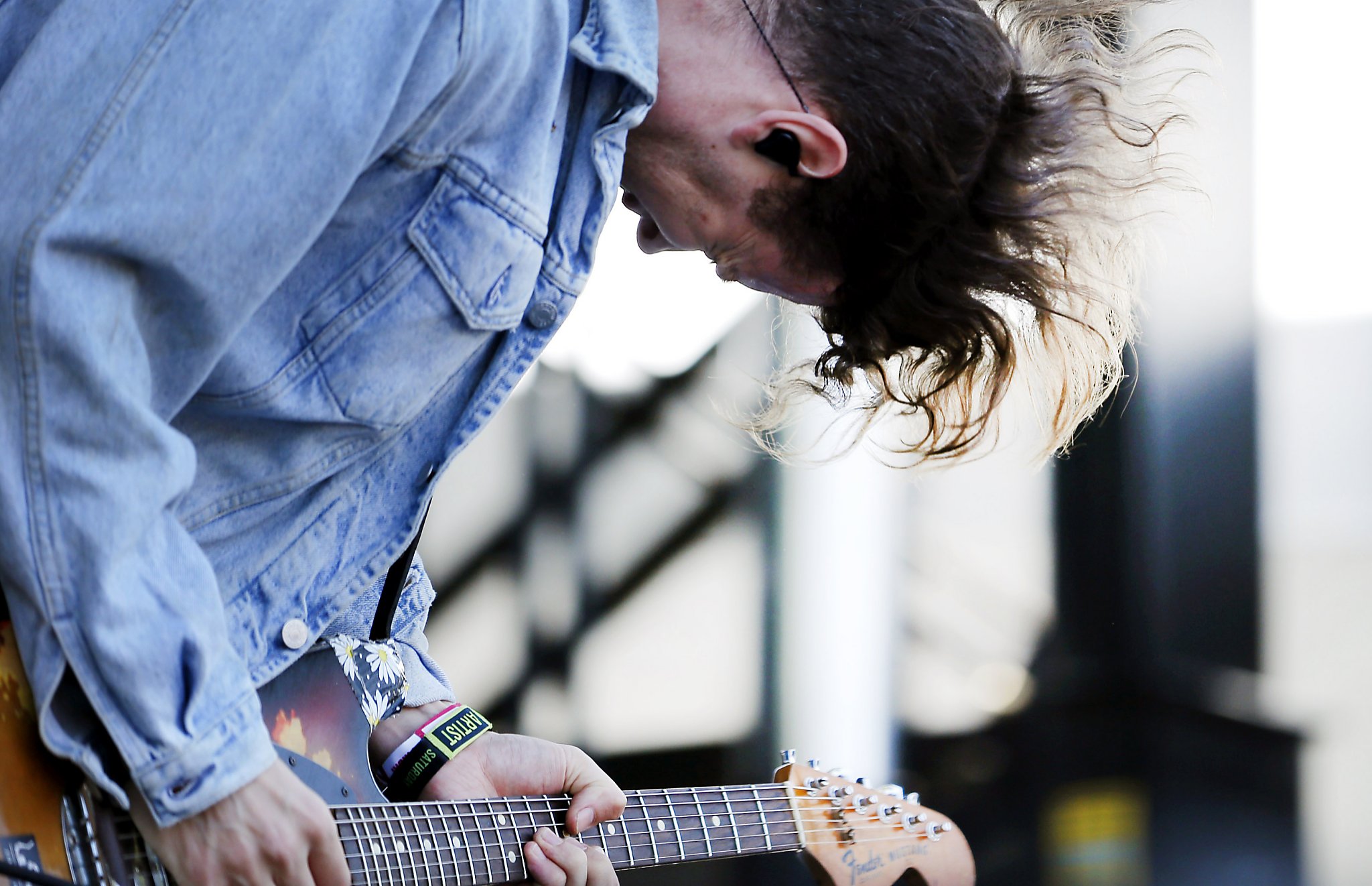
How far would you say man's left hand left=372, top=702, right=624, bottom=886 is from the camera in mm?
1225

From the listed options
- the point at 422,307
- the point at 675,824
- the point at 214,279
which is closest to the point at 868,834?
the point at 675,824

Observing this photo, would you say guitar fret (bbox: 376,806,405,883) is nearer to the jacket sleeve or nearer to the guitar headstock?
the jacket sleeve

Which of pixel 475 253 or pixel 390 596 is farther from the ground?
pixel 475 253

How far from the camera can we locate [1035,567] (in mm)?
3199

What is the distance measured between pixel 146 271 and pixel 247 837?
40 centimetres

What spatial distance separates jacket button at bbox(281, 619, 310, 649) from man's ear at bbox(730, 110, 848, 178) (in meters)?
0.61

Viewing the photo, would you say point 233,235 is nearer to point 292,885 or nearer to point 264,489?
point 264,489

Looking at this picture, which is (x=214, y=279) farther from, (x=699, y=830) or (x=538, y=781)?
(x=699, y=830)

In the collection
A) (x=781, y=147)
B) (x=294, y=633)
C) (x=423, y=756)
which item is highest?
(x=781, y=147)

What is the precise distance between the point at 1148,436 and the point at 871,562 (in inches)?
34.5

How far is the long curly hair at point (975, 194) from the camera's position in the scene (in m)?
1.15

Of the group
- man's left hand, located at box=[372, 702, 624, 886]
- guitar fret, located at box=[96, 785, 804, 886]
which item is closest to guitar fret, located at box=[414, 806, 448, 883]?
guitar fret, located at box=[96, 785, 804, 886]

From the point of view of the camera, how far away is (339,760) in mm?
1134

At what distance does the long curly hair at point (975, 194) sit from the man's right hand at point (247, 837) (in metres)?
0.70
